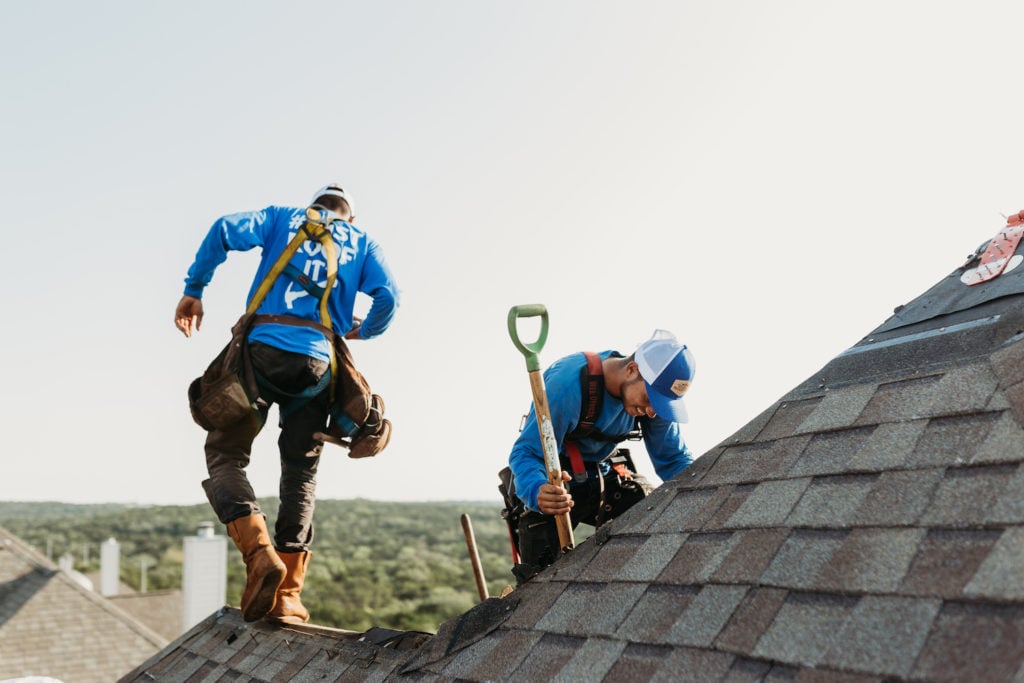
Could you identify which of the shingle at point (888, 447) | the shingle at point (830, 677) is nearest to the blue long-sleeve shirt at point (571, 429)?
the shingle at point (888, 447)

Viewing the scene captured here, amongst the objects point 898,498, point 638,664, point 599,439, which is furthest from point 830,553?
point 599,439

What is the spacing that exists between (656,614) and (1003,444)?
95cm

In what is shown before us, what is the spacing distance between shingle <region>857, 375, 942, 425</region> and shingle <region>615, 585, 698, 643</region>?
2.66 feet

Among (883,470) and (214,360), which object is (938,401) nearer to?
(883,470)

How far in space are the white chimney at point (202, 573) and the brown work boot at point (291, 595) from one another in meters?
25.4

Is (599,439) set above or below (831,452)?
below

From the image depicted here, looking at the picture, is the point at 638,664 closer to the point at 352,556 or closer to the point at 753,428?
the point at 753,428

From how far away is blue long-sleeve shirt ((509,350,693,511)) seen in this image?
12.4 ft

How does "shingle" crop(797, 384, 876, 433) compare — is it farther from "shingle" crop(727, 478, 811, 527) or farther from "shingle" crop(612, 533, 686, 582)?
"shingle" crop(612, 533, 686, 582)

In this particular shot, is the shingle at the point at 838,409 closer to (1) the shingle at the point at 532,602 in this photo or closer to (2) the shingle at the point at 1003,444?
(2) the shingle at the point at 1003,444

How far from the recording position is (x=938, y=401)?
2.49 m

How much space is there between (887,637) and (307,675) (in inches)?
102

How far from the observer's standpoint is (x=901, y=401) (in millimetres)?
2615

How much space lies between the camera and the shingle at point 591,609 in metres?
2.41
